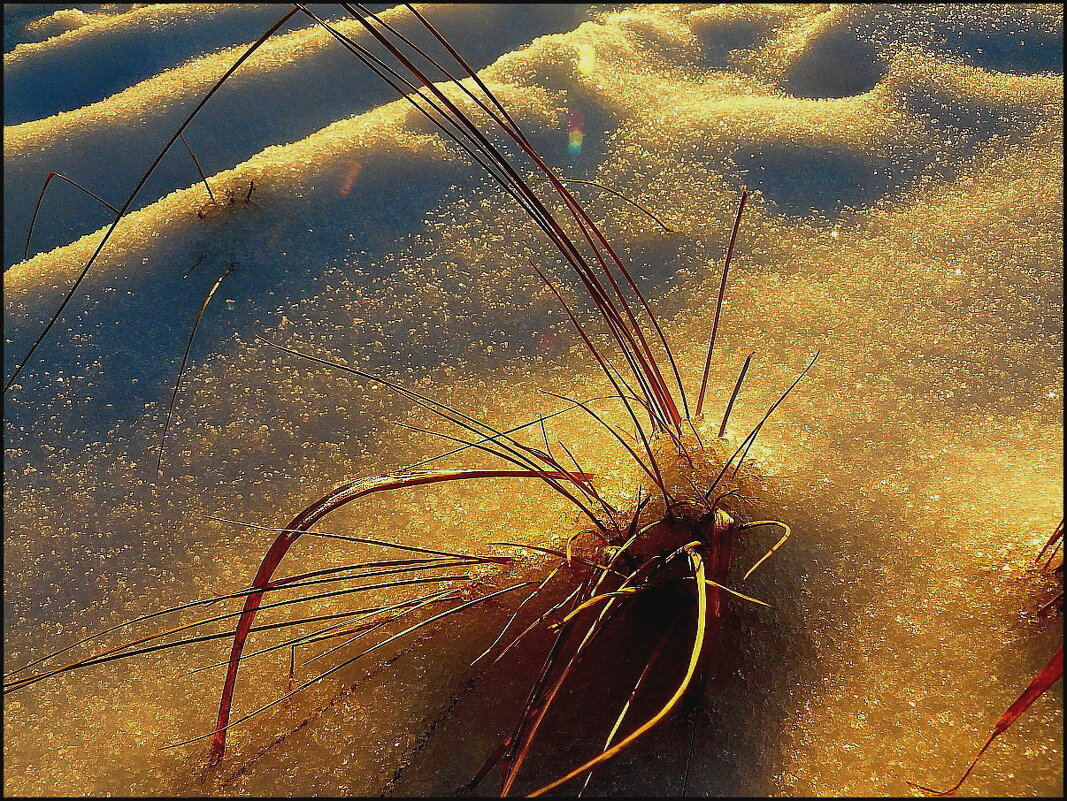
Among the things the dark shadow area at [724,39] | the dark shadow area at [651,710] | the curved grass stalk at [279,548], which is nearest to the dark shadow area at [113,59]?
the dark shadow area at [724,39]

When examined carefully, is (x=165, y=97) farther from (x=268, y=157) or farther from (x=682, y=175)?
(x=682, y=175)

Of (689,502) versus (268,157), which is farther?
(268,157)

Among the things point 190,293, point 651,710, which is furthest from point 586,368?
point 190,293

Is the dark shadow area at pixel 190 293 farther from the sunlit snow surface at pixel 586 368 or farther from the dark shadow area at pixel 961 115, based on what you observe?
the dark shadow area at pixel 961 115

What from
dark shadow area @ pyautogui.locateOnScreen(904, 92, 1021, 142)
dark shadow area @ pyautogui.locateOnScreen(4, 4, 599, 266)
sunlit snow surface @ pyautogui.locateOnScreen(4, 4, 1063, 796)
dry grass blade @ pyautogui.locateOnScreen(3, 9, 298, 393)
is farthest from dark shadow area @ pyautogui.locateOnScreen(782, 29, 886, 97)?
dry grass blade @ pyautogui.locateOnScreen(3, 9, 298, 393)

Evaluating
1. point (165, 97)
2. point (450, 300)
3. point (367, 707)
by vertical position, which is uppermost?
point (165, 97)

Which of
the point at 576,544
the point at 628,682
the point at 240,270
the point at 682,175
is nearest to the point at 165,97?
the point at 240,270

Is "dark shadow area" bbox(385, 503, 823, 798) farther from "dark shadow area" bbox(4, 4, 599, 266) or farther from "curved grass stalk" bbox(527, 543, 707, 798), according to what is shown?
"dark shadow area" bbox(4, 4, 599, 266)
